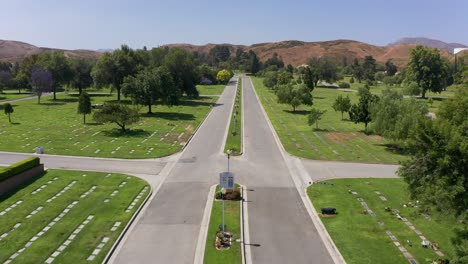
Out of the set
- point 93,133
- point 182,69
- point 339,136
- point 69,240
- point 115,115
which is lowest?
point 69,240

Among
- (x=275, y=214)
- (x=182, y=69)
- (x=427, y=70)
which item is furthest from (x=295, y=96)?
(x=275, y=214)

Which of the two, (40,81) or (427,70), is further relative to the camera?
(427,70)

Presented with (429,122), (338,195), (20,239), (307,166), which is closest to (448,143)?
(429,122)

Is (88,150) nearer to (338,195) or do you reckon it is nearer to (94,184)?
(94,184)

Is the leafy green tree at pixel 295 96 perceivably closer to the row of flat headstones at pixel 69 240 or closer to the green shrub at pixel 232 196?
the green shrub at pixel 232 196

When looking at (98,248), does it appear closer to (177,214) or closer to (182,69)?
(177,214)

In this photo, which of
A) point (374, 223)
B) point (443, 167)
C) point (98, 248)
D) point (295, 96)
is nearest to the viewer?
point (443, 167)

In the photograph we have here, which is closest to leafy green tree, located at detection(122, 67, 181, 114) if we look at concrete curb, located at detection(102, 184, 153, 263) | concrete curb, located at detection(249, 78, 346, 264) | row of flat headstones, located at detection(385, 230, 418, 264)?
concrete curb, located at detection(249, 78, 346, 264)
